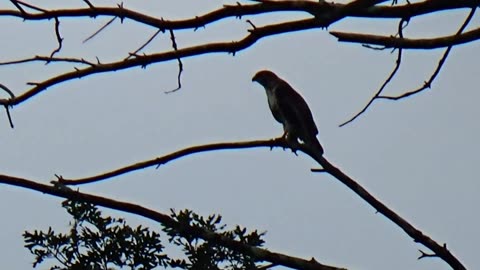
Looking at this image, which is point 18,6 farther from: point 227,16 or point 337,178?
point 337,178

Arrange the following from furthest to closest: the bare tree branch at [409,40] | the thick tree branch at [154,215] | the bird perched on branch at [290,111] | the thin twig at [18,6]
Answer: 1. the bird perched on branch at [290,111]
2. the thin twig at [18,6]
3. the thick tree branch at [154,215]
4. the bare tree branch at [409,40]

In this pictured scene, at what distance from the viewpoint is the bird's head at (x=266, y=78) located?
9.68 m

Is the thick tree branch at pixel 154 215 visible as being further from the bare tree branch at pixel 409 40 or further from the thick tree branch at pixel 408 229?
the bare tree branch at pixel 409 40

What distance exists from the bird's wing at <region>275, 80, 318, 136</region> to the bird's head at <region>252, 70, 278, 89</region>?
0.59 ft

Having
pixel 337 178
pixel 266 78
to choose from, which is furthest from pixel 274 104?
pixel 337 178

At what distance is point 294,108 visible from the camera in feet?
29.0

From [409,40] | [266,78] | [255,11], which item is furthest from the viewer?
[266,78]

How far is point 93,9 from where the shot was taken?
2572mm

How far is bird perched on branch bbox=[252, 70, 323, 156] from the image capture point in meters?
8.45

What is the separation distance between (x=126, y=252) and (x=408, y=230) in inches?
64.7

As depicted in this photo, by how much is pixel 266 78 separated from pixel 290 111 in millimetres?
1193

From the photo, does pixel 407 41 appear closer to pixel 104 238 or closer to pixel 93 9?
pixel 93 9

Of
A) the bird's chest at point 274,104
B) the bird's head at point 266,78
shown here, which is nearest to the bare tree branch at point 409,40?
the bird's chest at point 274,104

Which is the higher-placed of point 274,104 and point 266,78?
point 266,78
